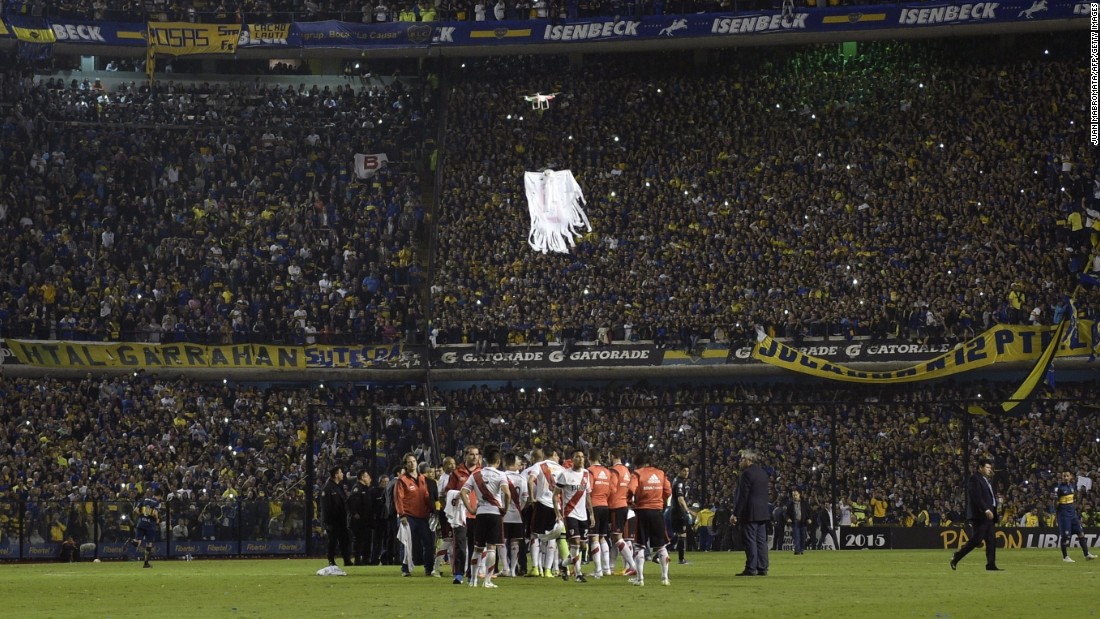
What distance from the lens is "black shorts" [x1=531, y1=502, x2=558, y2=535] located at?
23188 mm

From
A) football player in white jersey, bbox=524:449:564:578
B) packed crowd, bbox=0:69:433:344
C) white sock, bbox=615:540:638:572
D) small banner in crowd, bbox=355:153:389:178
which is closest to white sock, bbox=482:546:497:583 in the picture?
football player in white jersey, bbox=524:449:564:578

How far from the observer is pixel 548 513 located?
2320 centimetres

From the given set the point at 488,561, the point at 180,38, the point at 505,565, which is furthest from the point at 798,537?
the point at 180,38

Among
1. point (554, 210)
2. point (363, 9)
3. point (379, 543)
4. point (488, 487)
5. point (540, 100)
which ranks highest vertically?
Result: point (363, 9)

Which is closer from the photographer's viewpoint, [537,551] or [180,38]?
[537,551]

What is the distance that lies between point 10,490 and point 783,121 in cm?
2953

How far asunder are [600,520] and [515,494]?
8.54 feet

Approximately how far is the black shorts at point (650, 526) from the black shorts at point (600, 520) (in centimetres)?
133

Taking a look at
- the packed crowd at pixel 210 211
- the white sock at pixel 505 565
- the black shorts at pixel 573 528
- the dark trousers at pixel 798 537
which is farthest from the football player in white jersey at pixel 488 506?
the packed crowd at pixel 210 211

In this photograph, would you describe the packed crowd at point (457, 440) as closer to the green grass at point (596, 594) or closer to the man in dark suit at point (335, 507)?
the man in dark suit at point (335, 507)

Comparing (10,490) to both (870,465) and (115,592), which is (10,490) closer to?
(115,592)

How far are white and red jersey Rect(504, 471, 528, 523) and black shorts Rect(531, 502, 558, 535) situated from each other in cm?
55

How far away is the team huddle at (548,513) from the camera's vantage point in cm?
2169

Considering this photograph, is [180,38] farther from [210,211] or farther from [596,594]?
[596,594]
